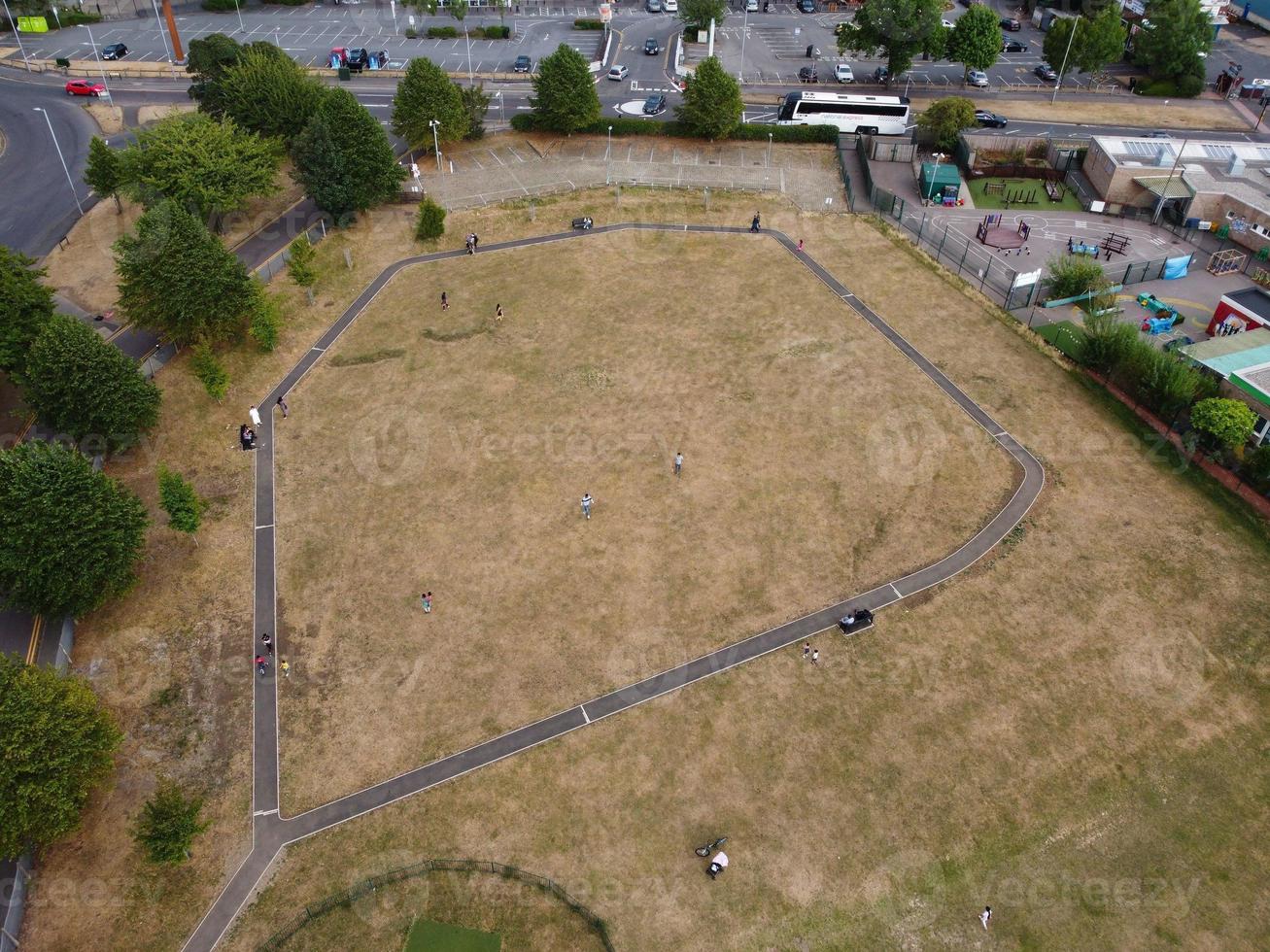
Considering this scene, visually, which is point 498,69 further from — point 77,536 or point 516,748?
point 516,748

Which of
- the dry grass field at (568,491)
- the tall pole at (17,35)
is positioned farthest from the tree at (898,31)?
the tall pole at (17,35)

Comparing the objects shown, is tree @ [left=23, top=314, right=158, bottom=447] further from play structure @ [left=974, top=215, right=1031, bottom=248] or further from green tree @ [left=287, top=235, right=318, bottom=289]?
play structure @ [left=974, top=215, right=1031, bottom=248]

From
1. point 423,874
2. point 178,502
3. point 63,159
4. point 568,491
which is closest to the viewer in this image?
point 423,874

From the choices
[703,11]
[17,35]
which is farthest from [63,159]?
[703,11]

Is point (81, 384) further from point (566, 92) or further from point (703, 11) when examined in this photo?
point (703, 11)

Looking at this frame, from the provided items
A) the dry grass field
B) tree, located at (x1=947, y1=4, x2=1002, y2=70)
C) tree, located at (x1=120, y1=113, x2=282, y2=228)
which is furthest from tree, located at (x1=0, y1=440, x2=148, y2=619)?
tree, located at (x1=947, y1=4, x2=1002, y2=70)

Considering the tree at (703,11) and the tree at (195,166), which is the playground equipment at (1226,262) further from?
the tree at (195,166)

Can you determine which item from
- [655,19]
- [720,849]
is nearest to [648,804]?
[720,849]
